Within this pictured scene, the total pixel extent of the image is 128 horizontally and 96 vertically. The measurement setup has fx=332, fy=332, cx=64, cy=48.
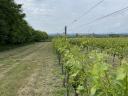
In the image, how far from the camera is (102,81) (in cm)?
298

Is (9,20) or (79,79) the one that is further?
(9,20)

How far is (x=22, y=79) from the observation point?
1457 centimetres

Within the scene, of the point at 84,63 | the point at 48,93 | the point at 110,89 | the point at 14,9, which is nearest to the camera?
the point at 110,89

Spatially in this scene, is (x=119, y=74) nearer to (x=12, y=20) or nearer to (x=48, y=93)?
(x=48, y=93)

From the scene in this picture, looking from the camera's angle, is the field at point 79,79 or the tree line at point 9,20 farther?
the tree line at point 9,20

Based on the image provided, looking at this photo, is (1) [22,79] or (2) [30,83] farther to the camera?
(1) [22,79]

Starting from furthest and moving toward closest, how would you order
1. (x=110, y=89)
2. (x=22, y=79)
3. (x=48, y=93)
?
(x=22, y=79) < (x=48, y=93) < (x=110, y=89)

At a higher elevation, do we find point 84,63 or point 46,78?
point 84,63

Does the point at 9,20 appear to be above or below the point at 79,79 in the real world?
above

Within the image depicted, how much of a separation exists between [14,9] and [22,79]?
33418 mm

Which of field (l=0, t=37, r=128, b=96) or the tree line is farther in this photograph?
the tree line

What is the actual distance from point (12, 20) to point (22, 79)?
109 ft

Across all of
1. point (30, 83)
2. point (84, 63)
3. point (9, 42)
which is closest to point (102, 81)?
point (84, 63)

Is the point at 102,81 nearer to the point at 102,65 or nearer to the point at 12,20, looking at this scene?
the point at 102,65
